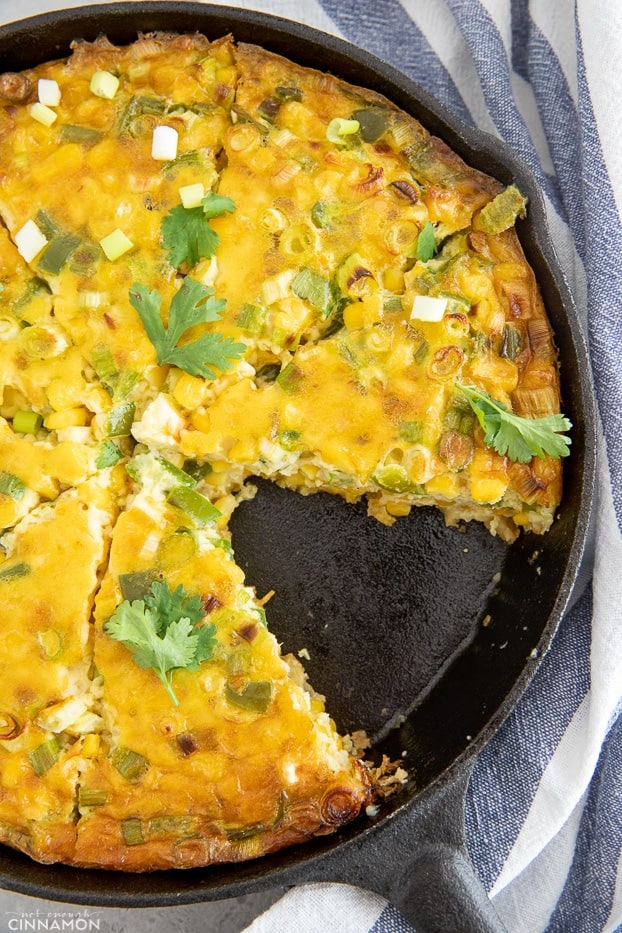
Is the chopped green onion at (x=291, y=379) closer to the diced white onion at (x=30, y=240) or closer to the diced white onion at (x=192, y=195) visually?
the diced white onion at (x=192, y=195)

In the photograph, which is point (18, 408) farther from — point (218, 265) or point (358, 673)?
point (358, 673)

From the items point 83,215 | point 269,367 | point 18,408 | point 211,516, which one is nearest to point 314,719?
point 211,516

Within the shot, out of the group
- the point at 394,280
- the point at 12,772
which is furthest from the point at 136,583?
the point at 394,280

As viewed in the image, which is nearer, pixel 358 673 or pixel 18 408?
pixel 18 408

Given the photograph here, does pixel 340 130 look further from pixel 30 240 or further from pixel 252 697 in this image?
pixel 252 697

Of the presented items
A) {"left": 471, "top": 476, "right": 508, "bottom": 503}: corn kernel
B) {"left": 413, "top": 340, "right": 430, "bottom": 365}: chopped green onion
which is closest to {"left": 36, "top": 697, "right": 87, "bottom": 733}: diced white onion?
{"left": 471, "top": 476, "right": 508, "bottom": 503}: corn kernel

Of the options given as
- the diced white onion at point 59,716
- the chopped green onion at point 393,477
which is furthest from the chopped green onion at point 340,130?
the diced white onion at point 59,716
